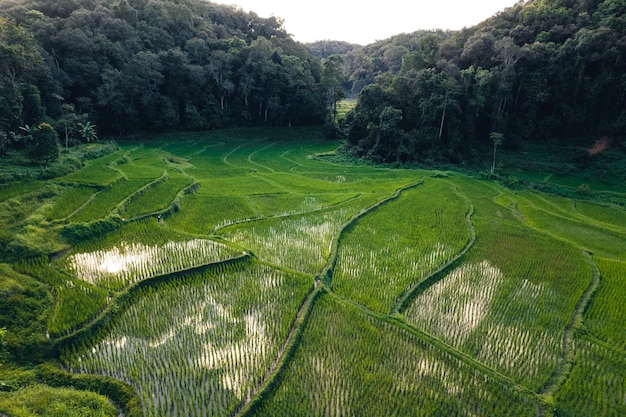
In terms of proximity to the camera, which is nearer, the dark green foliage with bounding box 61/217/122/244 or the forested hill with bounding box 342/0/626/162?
the dark green foliage with bounding box 61/217/122/244

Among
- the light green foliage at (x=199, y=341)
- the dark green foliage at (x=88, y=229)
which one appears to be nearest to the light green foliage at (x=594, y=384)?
the light green foliage at (x=199, y=341)

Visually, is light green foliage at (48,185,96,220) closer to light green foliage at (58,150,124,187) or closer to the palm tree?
light green foliage at (58,150,124,187)

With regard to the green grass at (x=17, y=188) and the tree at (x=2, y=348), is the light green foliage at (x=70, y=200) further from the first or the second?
the tree at (x=2, y=348)

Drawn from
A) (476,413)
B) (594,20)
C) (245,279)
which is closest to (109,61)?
(245,279)

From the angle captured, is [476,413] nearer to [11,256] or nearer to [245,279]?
[245,279]

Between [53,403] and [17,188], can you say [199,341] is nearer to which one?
[53,403]

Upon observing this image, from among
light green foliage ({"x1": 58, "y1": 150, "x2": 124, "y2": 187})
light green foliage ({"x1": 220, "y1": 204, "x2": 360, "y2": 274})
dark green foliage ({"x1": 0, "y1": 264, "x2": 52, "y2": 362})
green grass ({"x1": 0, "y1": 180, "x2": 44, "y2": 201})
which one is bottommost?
dark green foliage ({"x1": 0, "y1": 264, "x2": 52, "y2": 362})

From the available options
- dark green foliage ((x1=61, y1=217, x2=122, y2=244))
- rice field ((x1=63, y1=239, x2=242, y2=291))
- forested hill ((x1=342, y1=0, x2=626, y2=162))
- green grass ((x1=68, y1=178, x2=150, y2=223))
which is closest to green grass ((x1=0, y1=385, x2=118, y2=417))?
rice field ((x1=63, y1=239, x2=242, y2=291))
